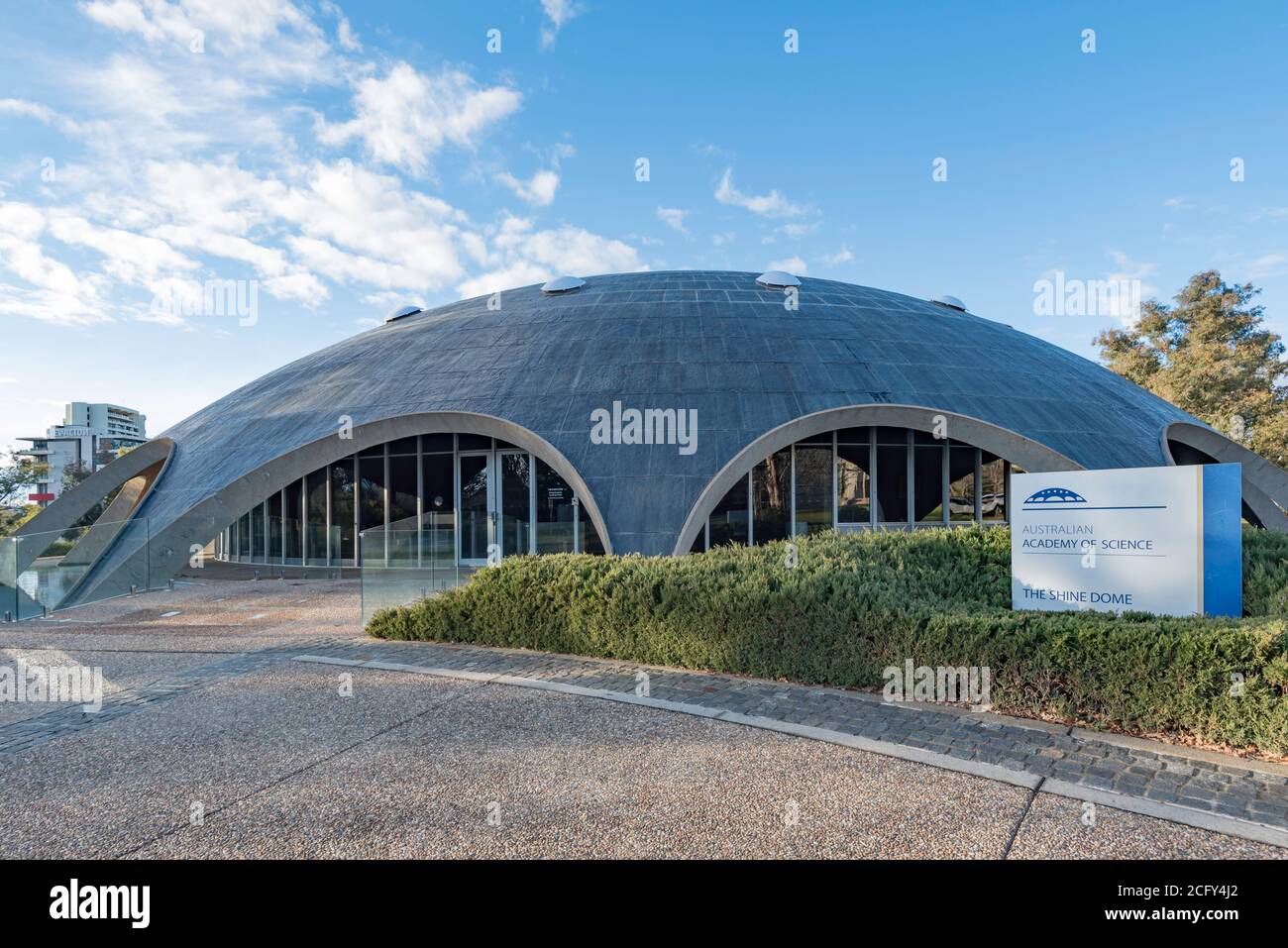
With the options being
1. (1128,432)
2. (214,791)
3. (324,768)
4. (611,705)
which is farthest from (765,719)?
(1128,432)

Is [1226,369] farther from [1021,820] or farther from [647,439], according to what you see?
[1021,820]

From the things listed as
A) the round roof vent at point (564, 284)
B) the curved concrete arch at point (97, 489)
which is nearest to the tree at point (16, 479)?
the curved concrete arch at point (97, 489)

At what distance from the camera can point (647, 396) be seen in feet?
55.0

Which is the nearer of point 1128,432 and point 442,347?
point 1128,432

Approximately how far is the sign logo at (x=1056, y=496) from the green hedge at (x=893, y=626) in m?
1.34

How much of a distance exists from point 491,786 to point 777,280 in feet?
68.4

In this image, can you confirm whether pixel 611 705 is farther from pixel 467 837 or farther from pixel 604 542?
pixel 604 542

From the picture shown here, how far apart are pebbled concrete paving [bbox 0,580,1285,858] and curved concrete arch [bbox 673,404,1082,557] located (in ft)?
25.5

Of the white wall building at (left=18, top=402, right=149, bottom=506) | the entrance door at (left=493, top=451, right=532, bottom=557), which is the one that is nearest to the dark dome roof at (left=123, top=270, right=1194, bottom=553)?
the entrance door at (left=493, top=451, right=532, bottom=557)

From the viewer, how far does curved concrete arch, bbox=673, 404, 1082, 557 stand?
1527 centimetres

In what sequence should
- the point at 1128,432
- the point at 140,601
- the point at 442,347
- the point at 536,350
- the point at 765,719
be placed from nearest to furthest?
1. the point at 765,719
2. the point at 140,601
3. the point at 1128,432
4. the point at 536,350
5. the point at 442,347

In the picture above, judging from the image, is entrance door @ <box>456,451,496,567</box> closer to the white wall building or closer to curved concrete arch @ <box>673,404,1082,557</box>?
curved concrete arch @ <box>673,404,1082,557</box>
